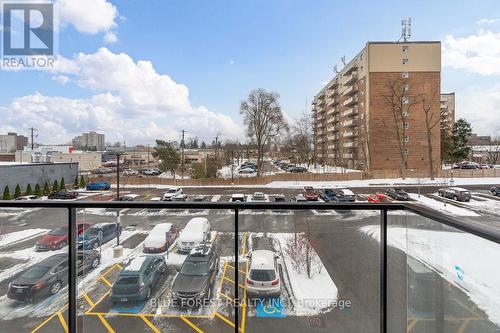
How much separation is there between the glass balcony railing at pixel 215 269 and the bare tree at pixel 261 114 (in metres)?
28.4

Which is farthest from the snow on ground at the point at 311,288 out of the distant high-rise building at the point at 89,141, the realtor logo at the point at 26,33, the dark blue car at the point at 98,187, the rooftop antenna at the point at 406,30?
the distant high-rise building at the point at 89,141

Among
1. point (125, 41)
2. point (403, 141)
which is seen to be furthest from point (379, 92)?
point (125, 41)

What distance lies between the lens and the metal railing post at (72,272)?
130cm

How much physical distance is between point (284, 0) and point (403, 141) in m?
18.8

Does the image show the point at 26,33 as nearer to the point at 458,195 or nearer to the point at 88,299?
the point at 88,299

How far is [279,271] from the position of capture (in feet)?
4.11

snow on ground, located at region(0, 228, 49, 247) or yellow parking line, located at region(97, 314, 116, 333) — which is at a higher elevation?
snow on ground, located at region(0, 228, 49, 247)

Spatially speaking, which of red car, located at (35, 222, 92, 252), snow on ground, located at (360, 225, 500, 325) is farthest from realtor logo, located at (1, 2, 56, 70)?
snow on ground, located at (360, 225, 500, 325)

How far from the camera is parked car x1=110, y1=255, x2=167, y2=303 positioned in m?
1.22

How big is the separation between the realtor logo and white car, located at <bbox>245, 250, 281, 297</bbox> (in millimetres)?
11151

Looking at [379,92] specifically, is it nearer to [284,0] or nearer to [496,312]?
[284,0]

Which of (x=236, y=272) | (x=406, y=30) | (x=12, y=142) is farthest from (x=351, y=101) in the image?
(x=12, y=142)

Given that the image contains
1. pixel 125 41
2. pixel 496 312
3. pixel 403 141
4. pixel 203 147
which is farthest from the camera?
pixel 203 147

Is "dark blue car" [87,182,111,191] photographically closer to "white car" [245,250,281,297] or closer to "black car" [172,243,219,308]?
"black car" [172,243,219,308]
